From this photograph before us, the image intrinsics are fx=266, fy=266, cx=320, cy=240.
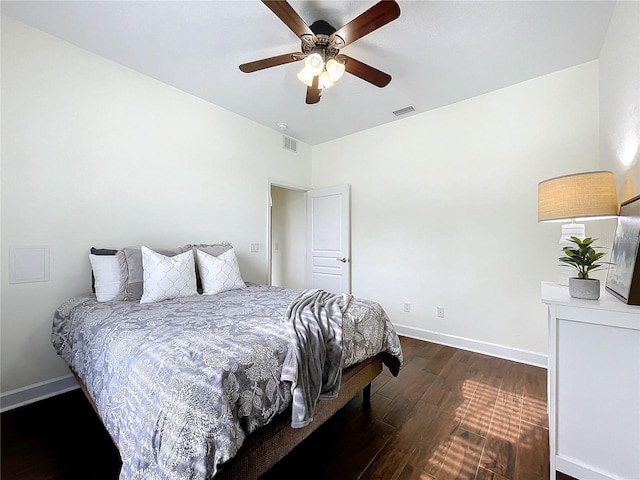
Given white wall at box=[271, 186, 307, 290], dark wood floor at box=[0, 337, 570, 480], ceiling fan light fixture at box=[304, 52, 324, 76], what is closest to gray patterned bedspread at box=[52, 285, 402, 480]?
dark wood floor at box=[0, 337, 570, 480]

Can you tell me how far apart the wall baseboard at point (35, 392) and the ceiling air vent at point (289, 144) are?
349 centimetres

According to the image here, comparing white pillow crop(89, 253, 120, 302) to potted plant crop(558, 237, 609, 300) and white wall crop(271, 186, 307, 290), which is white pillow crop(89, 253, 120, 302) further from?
potted plant crop(558, 237, 609, 300)

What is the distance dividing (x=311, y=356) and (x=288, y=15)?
1.92 meters

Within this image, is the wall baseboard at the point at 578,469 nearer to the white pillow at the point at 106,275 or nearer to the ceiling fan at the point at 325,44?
the ceiling fan at the point at 325,44

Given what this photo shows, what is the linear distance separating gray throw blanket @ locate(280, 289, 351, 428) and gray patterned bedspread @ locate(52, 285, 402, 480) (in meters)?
0.05

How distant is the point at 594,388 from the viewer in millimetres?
1247

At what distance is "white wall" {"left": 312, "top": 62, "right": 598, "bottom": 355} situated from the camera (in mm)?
2523

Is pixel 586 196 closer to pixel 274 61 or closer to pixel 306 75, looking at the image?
pixel 306 75

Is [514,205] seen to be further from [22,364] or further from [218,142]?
[22,364]

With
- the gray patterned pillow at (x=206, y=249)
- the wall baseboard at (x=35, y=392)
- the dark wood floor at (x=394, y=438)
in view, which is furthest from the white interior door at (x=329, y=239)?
the wall baseboard at (x=35, y=392)

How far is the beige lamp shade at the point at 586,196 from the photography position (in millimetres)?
1543

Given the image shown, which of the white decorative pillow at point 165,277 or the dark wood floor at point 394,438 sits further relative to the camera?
the white decorative pillow at point 165,277

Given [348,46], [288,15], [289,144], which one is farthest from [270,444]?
[289,144]

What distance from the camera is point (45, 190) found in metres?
2.06
